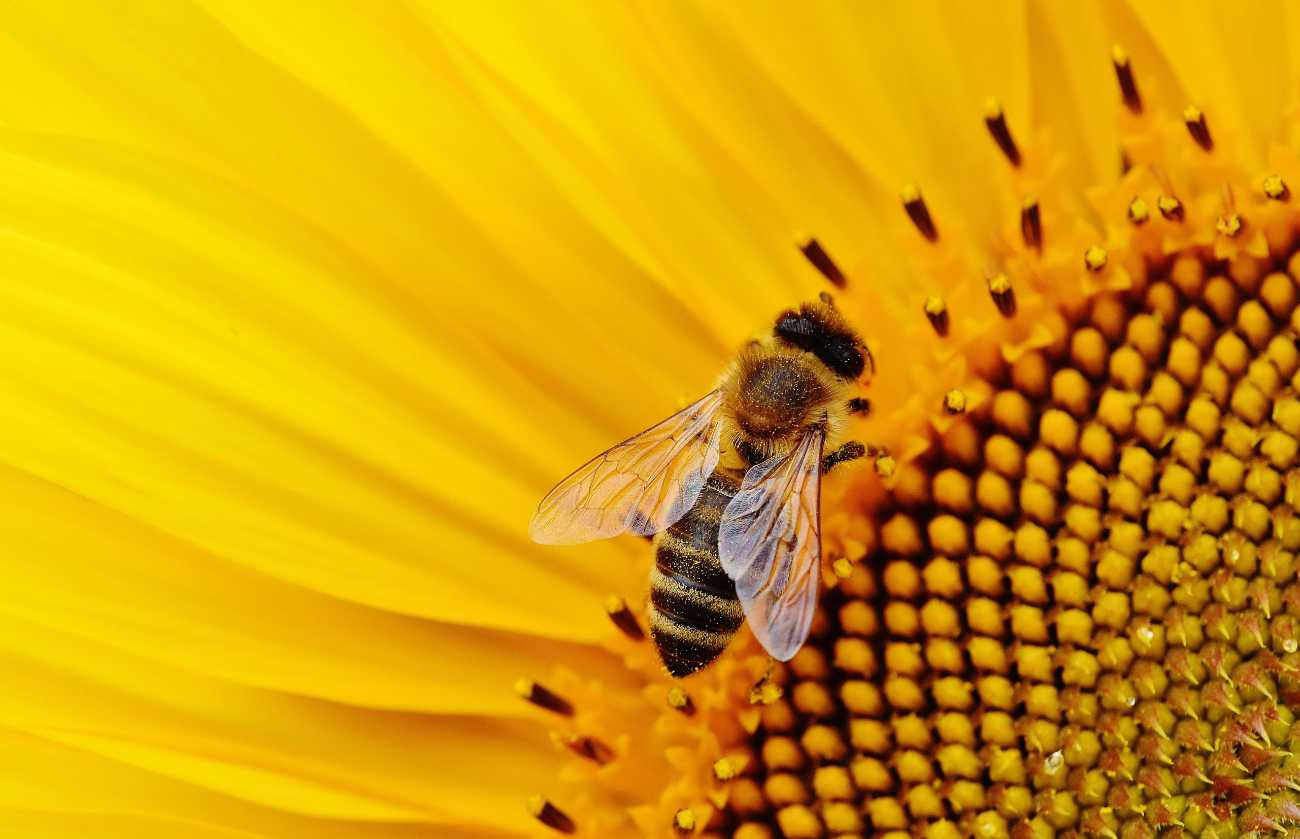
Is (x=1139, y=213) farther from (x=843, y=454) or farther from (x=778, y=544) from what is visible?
(x=778, y=544)

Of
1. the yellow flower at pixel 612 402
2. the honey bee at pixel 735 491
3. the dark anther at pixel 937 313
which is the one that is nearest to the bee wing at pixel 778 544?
the honey bee at pixel 735 491

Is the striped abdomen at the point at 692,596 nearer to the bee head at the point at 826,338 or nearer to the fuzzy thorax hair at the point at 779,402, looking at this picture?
the fuzzy thorax hair at the point at 779,402

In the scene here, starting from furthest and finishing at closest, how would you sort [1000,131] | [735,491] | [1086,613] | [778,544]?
1. [1000,131]
2. [1086,613]
3. [735,491]
4. [778,544]

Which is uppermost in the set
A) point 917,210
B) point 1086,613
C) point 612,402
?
point 612,402

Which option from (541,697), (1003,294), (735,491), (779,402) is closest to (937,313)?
(1003,294)

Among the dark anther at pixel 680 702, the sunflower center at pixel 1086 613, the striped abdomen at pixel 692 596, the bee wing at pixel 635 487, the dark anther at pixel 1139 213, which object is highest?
the bee wing at pixel 635 487

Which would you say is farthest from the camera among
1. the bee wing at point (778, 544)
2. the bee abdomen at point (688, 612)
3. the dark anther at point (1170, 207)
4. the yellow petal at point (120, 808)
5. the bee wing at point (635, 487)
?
the dark anther at point (1170, 207)

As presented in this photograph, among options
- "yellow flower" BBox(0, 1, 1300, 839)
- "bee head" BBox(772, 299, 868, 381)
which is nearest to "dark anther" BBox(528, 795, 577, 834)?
"yellow flower" BBox(0, 1, 1300, 839)

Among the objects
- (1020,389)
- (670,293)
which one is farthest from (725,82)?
(1020,389)
